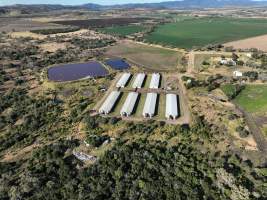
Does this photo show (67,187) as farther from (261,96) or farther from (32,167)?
(261,96)

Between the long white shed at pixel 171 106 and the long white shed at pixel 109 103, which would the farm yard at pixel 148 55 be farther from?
the long white shed at pixel 171 106

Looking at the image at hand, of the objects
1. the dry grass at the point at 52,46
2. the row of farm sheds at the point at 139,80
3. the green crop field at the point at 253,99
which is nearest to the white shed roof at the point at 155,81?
the row of farm sheds at the point at 139,80

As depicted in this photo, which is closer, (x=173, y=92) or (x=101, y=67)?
(x=173, y=92)

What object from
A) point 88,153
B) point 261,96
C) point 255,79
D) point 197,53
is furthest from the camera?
point 197,53

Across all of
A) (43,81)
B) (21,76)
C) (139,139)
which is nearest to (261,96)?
(139,139)

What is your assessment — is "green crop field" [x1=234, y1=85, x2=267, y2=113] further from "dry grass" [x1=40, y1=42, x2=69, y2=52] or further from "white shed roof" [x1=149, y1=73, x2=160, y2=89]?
"dry grass" [x1=40, y1=42, x2=69, y2=52]

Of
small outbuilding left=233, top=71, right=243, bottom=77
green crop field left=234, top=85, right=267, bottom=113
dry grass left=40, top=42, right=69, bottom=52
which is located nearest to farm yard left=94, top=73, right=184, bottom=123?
green crop field left=234, top=85, right=267, bottom=113

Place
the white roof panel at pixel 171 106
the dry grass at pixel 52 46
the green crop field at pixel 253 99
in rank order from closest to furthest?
the white roof panel at pixel 171 106
the green crop field at pixel 253 99
the dry grass at pixel 52 46
